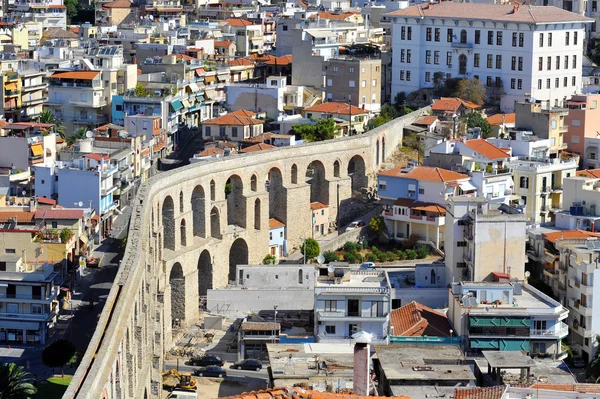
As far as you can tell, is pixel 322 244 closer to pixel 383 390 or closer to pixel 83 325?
pixel 83 325

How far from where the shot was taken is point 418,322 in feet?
130

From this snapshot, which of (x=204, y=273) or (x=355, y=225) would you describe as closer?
(x=204, y=273)

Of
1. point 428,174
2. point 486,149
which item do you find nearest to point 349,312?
point 428,174

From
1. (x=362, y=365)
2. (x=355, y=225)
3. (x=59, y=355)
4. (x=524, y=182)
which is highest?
(x=362, y=365)

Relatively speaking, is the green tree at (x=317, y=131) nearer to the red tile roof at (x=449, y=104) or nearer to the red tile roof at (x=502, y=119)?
the red tile roof at (x=449, y=104)

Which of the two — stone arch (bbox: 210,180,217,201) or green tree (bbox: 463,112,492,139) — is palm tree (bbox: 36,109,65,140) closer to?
stone arch (bbox: 210,180,217,201)

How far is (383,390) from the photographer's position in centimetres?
3147

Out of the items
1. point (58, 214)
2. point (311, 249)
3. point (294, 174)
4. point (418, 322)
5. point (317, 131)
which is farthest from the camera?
point (317, 131)

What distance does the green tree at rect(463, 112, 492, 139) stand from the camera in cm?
5581

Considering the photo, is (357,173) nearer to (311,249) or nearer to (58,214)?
(311,249)

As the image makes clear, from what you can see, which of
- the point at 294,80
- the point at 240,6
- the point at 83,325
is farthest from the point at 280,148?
the point at 240,6

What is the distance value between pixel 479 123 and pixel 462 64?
250 inches

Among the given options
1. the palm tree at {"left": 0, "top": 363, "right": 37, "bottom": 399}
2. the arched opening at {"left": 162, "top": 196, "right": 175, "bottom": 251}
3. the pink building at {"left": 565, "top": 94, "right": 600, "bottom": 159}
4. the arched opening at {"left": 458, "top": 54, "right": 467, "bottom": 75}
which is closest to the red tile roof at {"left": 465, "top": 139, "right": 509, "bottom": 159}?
the pink building at {"left": 565, "top": 94, "right": 600, "bottom": 159}

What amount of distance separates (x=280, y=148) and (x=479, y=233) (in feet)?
33.7
